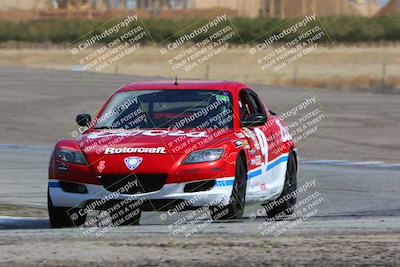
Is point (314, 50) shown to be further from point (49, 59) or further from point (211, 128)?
point (211, 128)

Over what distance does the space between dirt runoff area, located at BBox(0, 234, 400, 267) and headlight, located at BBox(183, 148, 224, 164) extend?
2.14m

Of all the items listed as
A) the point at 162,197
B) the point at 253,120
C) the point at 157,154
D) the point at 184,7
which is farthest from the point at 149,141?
the point at 184,7

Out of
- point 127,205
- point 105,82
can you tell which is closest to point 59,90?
point 105,82

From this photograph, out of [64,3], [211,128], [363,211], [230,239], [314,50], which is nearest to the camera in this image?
[230,239]

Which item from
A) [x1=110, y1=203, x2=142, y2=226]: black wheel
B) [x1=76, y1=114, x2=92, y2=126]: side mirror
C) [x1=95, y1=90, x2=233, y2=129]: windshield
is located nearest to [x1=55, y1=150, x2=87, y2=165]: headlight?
[x1=110, y1=203, x2=142, y2=226]: black wheel

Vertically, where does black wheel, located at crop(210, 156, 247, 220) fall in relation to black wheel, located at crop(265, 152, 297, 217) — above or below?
above

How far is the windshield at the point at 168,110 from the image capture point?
40.6 ft

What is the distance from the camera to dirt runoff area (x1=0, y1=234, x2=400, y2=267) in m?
7.93

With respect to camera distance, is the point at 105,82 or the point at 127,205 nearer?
the point at 127,205

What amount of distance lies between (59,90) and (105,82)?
3324 millimetres

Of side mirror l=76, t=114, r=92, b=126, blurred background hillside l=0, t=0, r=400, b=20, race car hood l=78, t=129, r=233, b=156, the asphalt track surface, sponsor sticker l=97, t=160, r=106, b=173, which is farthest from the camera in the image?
blurred background hillside l=0, t=0, r=400, b=20

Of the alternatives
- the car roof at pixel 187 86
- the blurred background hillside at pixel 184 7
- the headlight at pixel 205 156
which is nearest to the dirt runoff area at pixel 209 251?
the headlight at pixel 205 156

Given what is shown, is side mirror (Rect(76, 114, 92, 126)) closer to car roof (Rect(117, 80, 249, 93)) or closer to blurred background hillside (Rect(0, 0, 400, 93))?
car roof (Rect(117, 80, 249, 93))

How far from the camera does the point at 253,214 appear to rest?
1384 centimetres
